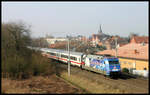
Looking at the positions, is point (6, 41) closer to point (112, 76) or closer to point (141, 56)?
point (112, 76)

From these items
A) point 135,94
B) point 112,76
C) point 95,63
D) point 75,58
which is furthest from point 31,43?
point 135,94

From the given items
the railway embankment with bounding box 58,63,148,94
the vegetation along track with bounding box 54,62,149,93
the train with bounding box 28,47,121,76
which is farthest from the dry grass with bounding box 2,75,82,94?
the train with bounding box 28,47,121,76

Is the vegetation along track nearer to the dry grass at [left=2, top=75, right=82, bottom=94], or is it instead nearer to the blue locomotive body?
the blue locomotive body

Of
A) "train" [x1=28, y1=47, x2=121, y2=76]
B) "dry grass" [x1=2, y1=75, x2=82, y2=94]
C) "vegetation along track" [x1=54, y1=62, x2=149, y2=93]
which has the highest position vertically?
"train" [x1=28, y1=47, x2=121, y2=76]

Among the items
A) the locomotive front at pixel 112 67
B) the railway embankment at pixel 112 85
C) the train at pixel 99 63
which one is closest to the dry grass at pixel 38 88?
the railway embankment at pixel 112 85

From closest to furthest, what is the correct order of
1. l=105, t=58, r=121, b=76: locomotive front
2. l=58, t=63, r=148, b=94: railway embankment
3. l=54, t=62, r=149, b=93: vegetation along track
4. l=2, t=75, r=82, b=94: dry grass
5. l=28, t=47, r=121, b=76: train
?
l=2, t=75, r=82, b=94: dry grass → l=58, t=63, r=148, b=94: railway embankment → l=54, t=62, r=149, b=93: vegetation along track → l=105, t=58, r=121, b=76: locomotive front → l=28, t=47, r=121, b=76: train

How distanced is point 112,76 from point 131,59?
12003 mm

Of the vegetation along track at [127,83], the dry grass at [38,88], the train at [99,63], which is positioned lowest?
the vegetation along track at [127,83]

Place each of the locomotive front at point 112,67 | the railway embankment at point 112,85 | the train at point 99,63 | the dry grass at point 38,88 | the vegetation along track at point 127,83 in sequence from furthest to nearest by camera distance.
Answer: the train at point 99,63
the locomotive front at point 112,67
the vegetation along track at point 127,83
the railway embankment at point 112,85
the dry grass at point 38,88

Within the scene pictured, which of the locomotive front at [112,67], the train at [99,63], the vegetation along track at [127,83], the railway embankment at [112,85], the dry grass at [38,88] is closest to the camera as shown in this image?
the dry grass at [38,88]

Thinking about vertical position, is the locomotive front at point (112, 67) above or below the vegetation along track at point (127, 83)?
above

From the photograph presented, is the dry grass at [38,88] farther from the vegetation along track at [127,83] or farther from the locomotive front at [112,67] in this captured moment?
the locomotive front at [112,67]

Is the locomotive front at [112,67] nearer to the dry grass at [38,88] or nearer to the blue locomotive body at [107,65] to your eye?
the blue locomotive body at [107,65]

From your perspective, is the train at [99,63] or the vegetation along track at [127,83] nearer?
the vegetation along track at [127,83]
